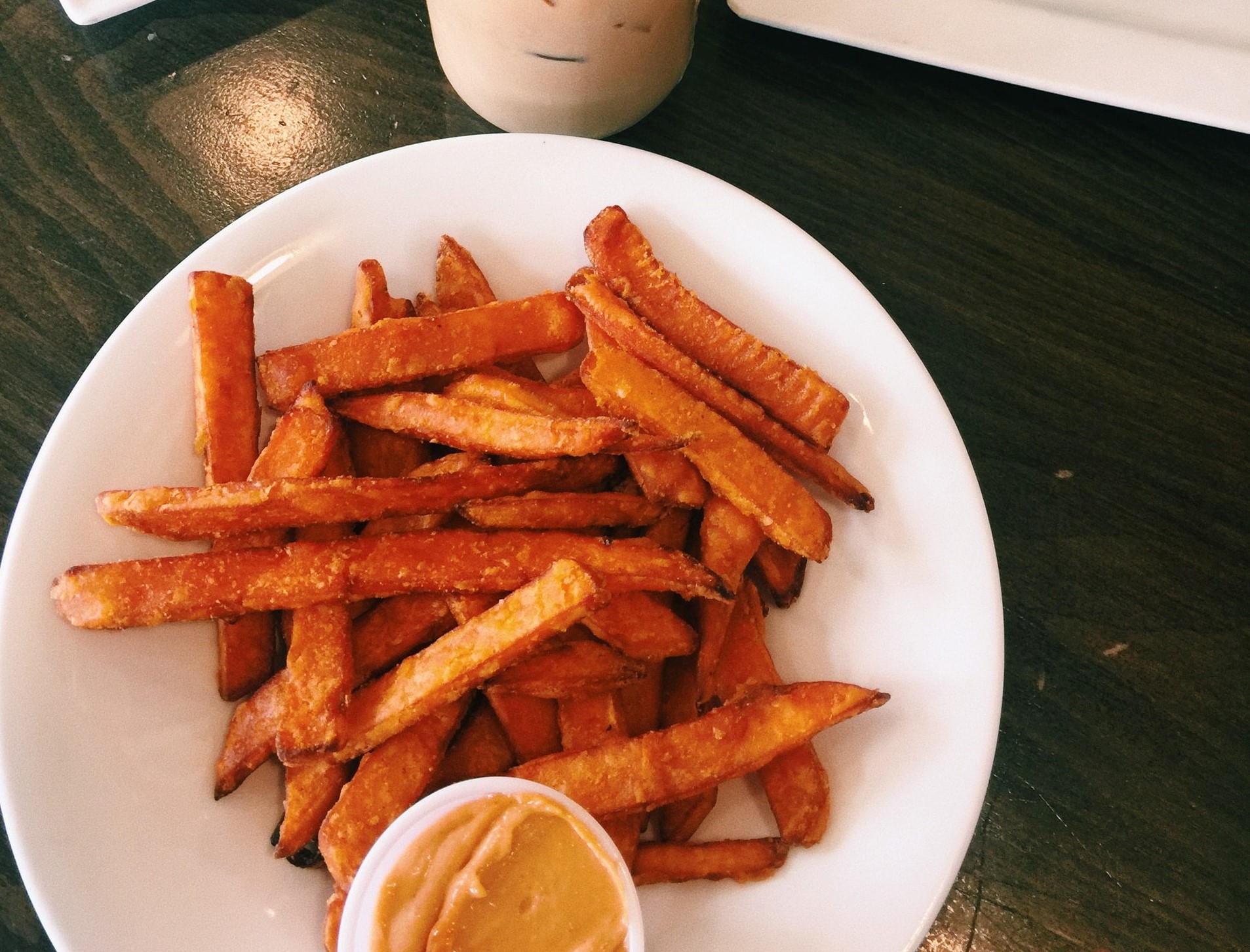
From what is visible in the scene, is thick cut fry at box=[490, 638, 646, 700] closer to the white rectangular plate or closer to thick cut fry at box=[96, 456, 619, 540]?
thick cut fry at box=[96, 456, 619, 540]

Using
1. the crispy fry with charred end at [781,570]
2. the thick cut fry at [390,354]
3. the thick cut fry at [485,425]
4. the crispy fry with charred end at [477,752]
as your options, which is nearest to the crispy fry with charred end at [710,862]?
the crispy fry with charred end at [477,752]

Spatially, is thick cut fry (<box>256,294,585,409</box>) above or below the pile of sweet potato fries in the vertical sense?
above

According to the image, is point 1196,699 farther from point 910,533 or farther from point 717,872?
point 717,872

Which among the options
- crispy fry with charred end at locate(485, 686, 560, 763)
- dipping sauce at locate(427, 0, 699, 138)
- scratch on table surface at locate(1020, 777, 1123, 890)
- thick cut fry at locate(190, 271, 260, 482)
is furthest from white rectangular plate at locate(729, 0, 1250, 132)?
crispy fry with charred end at locate(485, 686, 560, 763)

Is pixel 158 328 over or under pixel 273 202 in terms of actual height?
under

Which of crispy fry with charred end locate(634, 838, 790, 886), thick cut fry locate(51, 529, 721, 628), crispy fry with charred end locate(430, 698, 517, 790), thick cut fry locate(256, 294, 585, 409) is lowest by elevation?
crispy fry with charred end locate(634, 838, 790, 886)

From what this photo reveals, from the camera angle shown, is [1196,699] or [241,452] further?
[1196,699]

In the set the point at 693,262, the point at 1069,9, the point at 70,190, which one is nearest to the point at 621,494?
the point at 693,262
